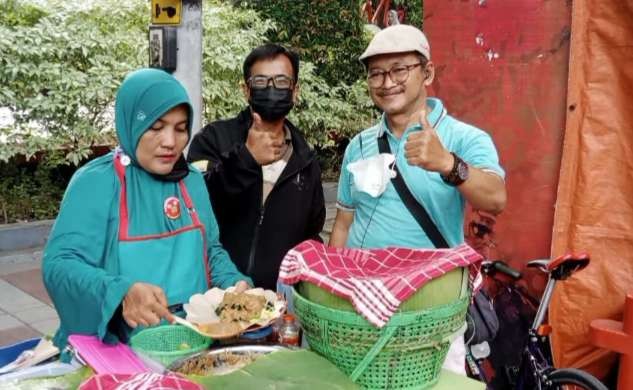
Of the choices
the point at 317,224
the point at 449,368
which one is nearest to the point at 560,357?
the point at 317,224

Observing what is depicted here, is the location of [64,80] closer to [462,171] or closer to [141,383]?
[462,171]

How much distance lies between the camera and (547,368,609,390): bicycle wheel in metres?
3.32

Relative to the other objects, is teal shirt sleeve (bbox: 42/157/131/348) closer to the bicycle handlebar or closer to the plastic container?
the plastic container

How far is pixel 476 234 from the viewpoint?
4.30 meters

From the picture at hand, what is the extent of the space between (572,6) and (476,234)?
1.53m

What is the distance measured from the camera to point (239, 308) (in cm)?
197

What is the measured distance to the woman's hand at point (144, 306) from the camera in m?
1.80

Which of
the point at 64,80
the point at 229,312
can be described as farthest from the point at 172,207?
the point at 64,80

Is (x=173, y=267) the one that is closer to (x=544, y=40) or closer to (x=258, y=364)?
(x=258, y=364)

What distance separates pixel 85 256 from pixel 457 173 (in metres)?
1.22

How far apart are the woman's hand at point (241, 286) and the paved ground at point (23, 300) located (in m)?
2.78

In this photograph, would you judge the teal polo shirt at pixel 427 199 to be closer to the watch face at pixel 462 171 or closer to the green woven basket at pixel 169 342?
the watch face at pixel 462 171

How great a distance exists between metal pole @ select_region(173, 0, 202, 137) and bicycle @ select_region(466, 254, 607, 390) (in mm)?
2182

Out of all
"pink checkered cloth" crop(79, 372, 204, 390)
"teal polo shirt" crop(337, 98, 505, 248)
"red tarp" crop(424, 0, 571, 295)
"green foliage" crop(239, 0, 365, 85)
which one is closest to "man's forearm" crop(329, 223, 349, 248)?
"teal polo shirt" crop(337, 98, 505, 248)
